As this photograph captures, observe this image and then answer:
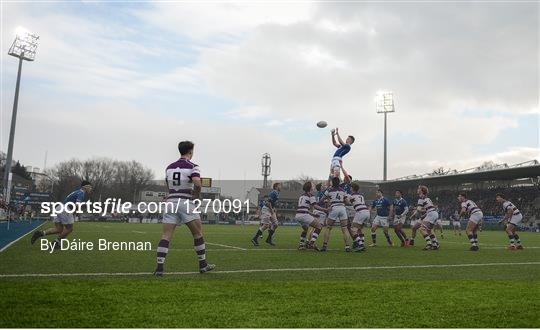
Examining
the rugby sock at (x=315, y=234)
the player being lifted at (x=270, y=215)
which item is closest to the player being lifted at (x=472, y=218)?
the rugby sock at (x=315, y=234)

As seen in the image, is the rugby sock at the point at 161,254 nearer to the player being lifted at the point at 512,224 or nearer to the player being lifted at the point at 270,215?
the player being lifted at the point at 270,215

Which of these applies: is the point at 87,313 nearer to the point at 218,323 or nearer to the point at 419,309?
the point at 218,323

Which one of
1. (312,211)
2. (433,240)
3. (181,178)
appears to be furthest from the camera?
(433,240)

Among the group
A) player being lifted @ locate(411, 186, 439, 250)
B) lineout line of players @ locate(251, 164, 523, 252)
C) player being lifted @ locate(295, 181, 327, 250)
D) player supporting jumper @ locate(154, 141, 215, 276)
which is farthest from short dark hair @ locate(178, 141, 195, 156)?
player being lifted @ locate(411, 186, 439, 250)

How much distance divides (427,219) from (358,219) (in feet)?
10.0

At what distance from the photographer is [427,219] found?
1659 centimetres

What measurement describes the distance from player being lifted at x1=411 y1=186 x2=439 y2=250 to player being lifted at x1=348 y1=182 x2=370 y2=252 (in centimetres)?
229

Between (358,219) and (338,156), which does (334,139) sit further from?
(358,219)

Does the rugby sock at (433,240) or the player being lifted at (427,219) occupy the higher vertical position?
the player being lifted at (427,219)

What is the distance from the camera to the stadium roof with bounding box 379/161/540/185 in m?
51.2

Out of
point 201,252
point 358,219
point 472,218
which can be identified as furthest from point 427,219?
point 201,252

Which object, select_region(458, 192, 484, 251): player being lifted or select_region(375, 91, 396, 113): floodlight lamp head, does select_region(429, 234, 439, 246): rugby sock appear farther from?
select_region(375, 91, 396, 113): floodlight lamp head

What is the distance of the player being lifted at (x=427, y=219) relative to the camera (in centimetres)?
1619

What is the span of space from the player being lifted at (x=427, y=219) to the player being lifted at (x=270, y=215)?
5.21m
